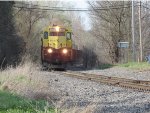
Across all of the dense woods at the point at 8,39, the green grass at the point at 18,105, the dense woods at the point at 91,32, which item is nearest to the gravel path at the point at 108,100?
the green grass at the point at 18,105

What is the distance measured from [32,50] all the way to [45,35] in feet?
40.0

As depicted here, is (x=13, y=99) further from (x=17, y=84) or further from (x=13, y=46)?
(x=13, y=46)

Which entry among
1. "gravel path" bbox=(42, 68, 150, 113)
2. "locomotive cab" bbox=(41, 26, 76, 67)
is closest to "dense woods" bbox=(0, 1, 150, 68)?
"locomotive cab" bbox=(41, 26, 76, 67)

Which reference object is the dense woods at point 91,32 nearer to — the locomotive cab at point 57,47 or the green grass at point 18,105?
the locomotive cab at point 57,47

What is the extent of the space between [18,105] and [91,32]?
1536 inches

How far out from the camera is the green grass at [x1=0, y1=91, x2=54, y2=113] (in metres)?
9.16

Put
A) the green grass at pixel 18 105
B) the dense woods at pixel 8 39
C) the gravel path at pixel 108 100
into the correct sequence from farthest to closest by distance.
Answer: the dense woods at pixel 8 39 < the gravel path at pixel 108 100 < the green grass at pixel 18 105

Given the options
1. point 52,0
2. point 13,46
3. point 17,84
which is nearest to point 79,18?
point 52,0

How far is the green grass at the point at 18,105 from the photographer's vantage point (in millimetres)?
9163

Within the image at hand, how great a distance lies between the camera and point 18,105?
10.3 metres

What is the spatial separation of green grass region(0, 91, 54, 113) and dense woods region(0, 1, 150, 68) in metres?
20.1

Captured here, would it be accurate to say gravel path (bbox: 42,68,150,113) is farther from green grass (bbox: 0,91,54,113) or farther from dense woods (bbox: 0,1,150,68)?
dense woods (bbox: 0,1,150,68)

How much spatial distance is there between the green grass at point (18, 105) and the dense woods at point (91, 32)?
2014 centimetres

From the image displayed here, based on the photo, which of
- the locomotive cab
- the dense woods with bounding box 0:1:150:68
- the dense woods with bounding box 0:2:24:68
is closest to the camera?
the locomotive cab
